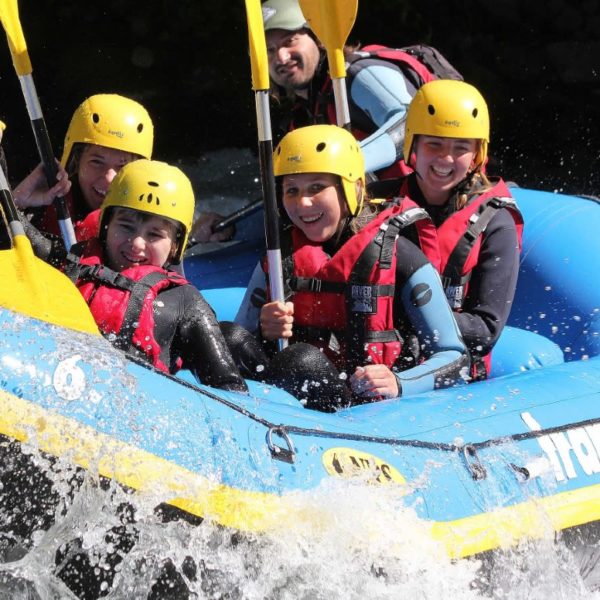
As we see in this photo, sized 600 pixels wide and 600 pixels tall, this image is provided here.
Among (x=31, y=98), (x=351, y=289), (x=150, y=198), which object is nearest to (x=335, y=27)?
(x=31, y=98)

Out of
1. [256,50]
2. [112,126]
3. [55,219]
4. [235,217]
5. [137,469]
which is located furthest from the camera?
[235,217]

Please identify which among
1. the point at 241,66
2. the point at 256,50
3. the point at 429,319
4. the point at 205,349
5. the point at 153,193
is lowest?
the point at 241,66

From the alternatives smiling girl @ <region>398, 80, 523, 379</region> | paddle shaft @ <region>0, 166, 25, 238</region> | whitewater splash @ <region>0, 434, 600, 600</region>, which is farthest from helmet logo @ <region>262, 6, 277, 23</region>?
whitewater splash @ <region>0, 434, 600, 600</region>

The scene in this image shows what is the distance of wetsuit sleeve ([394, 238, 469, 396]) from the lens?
317 cm

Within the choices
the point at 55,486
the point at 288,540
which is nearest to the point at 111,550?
the point at 55,486

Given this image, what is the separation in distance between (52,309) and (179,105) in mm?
7014

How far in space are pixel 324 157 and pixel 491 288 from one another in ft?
2.30

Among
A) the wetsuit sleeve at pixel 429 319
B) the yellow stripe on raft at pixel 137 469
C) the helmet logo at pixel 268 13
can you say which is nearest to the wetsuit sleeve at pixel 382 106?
the helmet logo at pixel 268 13

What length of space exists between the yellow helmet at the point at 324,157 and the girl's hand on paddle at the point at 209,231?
185 cm

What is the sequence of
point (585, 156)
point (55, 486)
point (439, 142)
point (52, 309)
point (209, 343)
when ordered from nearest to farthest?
point (55, 486), point (52, 309), point (209, 343), point (439, 142), point (585, 156)

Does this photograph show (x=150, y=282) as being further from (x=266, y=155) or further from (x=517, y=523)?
(x=517, y=523)

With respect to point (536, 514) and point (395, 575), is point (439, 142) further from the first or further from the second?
point (395, 575)

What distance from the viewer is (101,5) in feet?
29.7

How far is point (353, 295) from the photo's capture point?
10.5 feet
